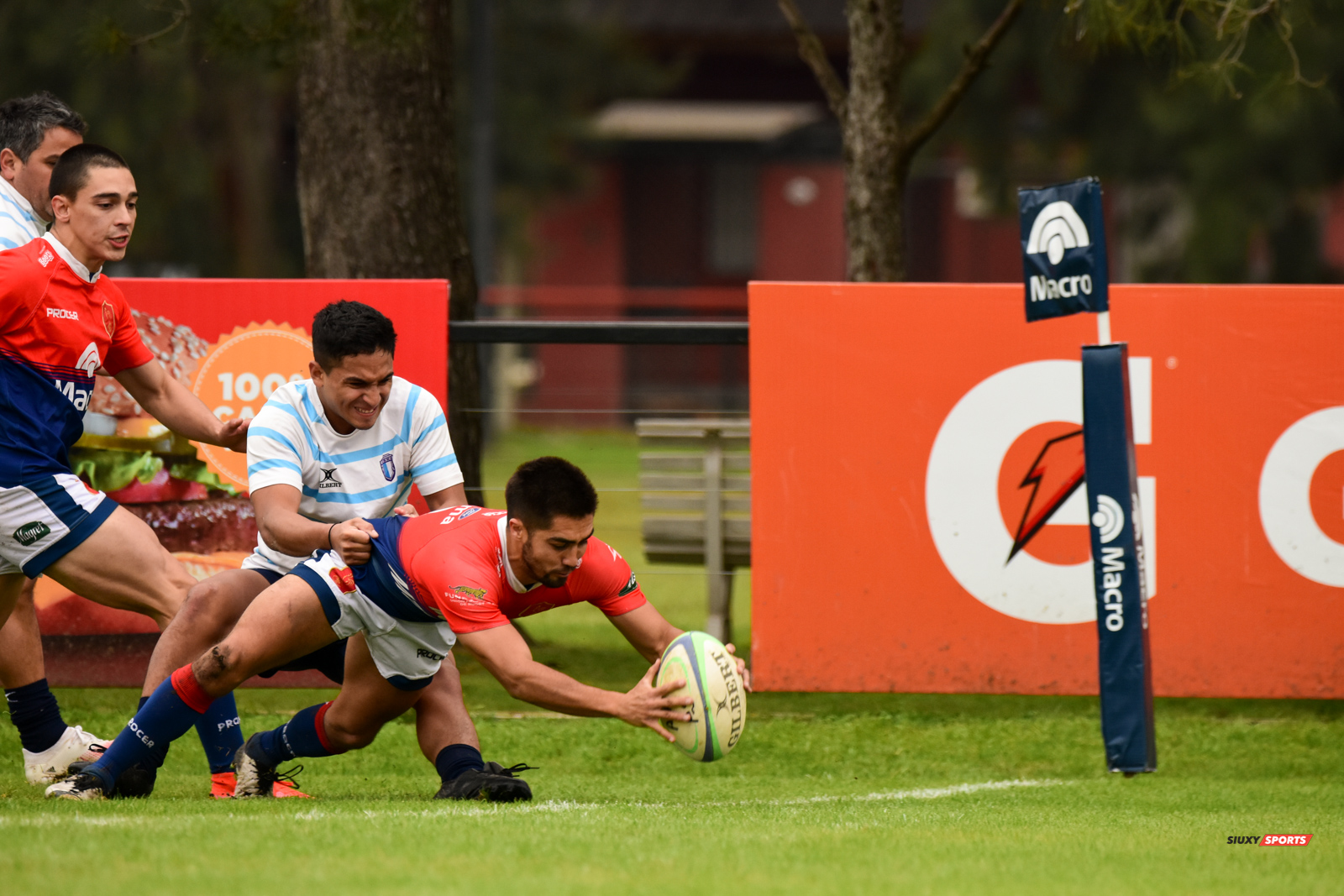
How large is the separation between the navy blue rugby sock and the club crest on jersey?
0.86 metres

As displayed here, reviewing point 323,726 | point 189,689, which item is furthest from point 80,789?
point 323,726

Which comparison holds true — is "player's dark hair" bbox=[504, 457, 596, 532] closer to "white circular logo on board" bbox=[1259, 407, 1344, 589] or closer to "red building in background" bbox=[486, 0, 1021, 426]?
"white circular logo on board" bbox=[1259, 407, 1344, 589]

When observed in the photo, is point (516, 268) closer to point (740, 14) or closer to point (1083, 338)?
point (740, 14)

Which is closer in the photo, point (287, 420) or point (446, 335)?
point (287, 420)

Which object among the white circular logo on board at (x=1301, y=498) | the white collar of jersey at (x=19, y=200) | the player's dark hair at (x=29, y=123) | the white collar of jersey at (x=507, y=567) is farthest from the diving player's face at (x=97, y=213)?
the white circular logo on board at (x=1301, y=498)

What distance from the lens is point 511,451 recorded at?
13.9 meters

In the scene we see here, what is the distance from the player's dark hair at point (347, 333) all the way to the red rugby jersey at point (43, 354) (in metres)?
0.84

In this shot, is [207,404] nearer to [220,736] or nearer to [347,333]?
[220,736]

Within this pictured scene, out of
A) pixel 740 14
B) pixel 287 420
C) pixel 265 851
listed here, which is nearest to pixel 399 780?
pixel 287 420

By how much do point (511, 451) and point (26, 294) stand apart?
28.0ft

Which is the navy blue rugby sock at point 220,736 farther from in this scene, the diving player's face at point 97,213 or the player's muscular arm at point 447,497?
the diving player's face at point 97,213

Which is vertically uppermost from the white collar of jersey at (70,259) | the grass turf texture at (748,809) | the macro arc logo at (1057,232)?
the macro arc logo at (1057,232)

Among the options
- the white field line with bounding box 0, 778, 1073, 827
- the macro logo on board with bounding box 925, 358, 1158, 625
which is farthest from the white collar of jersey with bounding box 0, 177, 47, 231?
the macro logo on board with bounding box 925, 358, 1158, 625

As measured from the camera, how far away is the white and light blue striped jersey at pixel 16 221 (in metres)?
5.71
